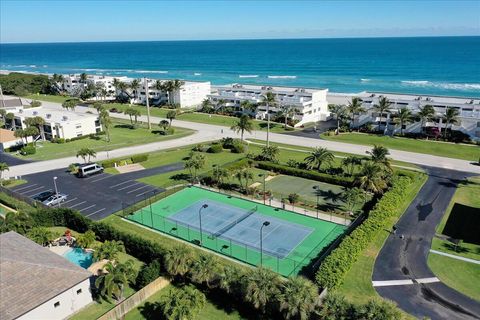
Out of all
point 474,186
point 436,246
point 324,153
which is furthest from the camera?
point 324,153

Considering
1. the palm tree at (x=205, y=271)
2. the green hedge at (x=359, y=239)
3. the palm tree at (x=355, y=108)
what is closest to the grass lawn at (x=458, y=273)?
the green hedge at (x=359, y=239)

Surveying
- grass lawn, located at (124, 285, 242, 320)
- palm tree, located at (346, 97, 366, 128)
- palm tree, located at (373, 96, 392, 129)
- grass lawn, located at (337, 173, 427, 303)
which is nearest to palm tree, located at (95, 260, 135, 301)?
grass lawn, located at (124, 285, 242, 320)

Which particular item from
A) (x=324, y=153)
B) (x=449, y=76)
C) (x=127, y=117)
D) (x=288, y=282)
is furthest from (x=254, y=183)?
(x=449, y=76)

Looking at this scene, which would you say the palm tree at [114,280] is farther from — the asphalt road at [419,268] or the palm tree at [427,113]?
the palm tree at [427,113]

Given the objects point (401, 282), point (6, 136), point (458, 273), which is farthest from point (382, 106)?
point (6, 136)

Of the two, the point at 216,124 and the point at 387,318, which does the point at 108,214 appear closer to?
the point at 387,318

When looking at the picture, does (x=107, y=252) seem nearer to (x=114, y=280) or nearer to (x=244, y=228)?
(x=114, y=280)
